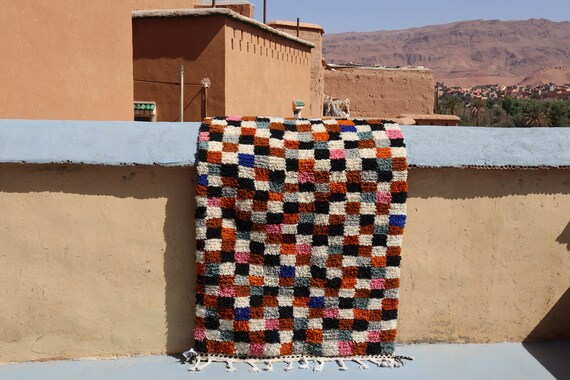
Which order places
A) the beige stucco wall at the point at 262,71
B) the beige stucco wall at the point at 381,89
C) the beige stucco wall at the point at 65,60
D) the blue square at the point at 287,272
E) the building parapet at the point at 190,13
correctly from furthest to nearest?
1. the beige stucco wall at the point at 381,89
2. the beige stucco wall at the point at 262,71
3. the building parapet at the point at 190,13
4. the beige stucco wall at the point at 65,60
5. the blue square at the point at 287,272

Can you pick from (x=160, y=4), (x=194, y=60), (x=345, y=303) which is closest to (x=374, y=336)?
(x=345, y=303)

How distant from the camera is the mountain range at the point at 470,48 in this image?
4727 inches

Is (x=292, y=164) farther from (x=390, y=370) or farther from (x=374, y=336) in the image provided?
(x=390, y=370)

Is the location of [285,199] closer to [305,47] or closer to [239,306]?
[239,306]

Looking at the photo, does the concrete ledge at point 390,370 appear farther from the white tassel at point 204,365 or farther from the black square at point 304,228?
the black square at point 304,228

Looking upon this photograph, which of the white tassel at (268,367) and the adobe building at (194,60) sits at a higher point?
the adobe building at (194,60)

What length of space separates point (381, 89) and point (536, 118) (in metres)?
18.7

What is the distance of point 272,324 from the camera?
102 inches

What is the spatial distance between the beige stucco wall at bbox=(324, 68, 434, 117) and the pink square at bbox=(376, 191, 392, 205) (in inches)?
774

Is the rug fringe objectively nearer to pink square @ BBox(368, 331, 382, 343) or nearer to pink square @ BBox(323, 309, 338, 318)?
pink square @ BBox(368, 331, 382, 343)

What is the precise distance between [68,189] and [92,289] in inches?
17.1

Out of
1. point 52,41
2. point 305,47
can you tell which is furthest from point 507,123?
point 52,41

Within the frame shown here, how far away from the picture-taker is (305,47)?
1390cm

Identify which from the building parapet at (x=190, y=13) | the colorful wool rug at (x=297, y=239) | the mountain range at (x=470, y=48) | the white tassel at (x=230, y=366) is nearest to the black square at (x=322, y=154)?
the colorful wool rug at (x=297, y=239)
